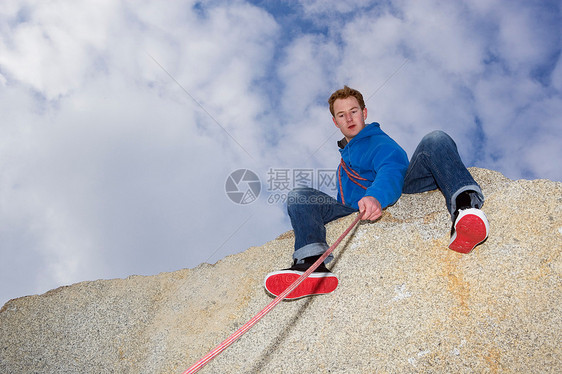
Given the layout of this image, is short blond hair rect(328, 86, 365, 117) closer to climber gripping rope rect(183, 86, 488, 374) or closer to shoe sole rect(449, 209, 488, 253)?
climber gripping rope rect(183, 86, 488, 374)

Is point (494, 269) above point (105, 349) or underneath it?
underneath

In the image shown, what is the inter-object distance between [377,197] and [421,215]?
0.64 metres

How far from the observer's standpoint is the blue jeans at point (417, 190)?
1.95 meters

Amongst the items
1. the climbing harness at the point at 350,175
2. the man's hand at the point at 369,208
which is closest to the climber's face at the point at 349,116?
the climbing harness at the point at 350,175

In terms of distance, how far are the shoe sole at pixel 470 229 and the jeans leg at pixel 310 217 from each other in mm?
691

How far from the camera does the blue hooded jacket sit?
2158mm

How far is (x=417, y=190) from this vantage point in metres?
2.52

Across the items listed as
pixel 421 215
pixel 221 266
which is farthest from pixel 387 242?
pixel 221 266

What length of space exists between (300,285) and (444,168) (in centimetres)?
101

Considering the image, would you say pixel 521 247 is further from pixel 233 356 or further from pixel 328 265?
pixel 233 356

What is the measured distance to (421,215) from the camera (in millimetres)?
2455

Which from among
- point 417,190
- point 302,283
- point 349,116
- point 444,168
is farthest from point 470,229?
point 349,116

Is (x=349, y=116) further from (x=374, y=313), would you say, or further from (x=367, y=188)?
(x=374, y=313)

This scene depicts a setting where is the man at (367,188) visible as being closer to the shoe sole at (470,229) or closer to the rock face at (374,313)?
the shoe sole at (470,229)
